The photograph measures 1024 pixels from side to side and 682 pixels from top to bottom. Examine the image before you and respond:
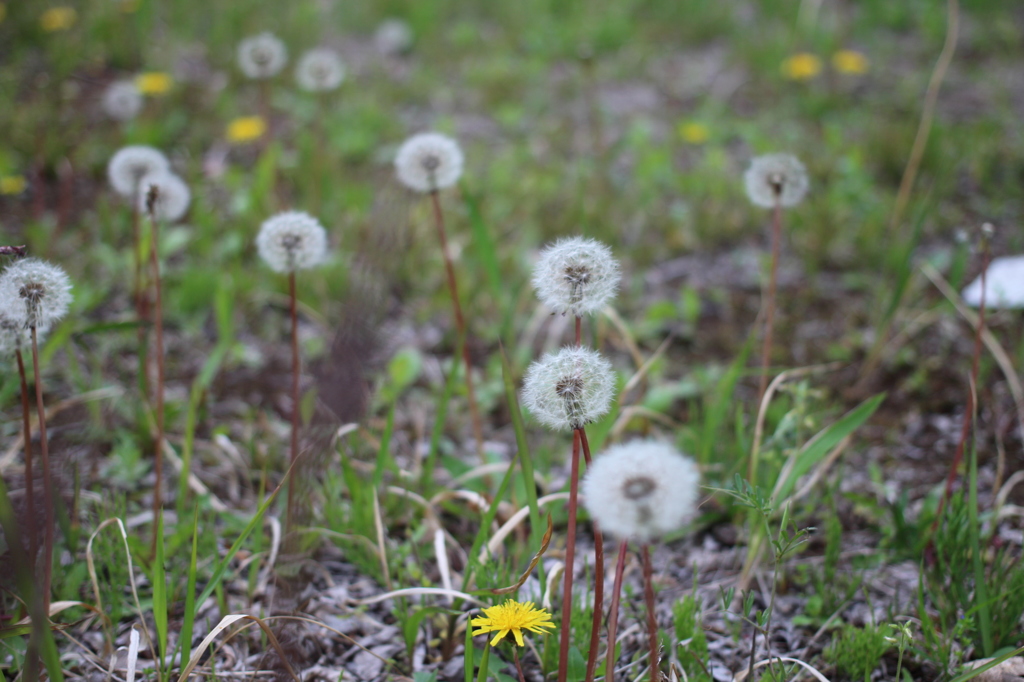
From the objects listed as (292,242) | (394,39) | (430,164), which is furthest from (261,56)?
(394,39)

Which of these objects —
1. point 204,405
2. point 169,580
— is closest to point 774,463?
point 169,580

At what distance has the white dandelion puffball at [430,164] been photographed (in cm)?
209

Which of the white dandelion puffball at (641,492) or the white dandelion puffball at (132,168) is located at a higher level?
the white dandelion puffball at (132,168)

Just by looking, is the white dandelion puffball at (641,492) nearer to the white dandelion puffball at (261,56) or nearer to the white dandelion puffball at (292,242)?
the white dandelion puffball at (292,242)

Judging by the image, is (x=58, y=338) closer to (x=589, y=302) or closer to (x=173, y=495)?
(x=173, y=495)

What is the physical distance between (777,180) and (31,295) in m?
1.83

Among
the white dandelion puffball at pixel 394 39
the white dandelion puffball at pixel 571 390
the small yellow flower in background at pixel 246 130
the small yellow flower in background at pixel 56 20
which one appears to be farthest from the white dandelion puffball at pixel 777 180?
the small yellow flower in background at pixel 56 20

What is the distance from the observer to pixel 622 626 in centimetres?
187

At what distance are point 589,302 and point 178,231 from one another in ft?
9.45

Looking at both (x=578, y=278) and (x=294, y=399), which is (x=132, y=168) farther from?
(x=578, y=278)

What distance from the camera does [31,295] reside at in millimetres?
1396

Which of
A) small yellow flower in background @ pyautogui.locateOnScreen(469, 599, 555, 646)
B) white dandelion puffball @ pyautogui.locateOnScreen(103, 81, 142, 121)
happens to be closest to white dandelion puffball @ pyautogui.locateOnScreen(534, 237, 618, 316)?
small yellow flower in background @ pyautogui.locateOnScreen(469, 599, 555, 646)

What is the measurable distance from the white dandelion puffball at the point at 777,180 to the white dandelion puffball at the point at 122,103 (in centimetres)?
353

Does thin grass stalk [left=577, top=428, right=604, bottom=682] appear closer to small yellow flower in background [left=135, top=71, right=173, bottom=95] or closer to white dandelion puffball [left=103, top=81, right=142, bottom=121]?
white dandelion puffball [left=103, top=81, right=142, bottom=121]
